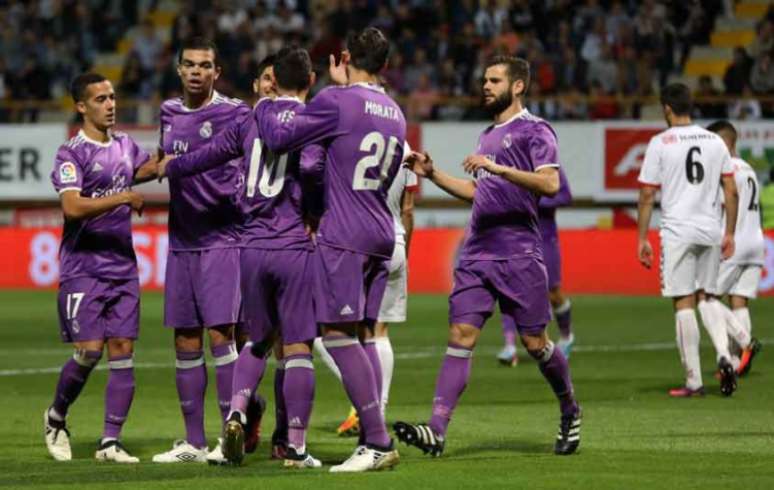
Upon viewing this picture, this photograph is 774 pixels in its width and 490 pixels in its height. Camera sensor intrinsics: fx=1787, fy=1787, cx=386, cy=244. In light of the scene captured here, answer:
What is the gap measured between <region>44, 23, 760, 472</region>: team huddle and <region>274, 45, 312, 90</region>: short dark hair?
0.04 ft

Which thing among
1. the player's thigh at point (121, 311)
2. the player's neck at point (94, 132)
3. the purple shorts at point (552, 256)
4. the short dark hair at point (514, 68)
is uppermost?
the short dark hair at point (514, 68)

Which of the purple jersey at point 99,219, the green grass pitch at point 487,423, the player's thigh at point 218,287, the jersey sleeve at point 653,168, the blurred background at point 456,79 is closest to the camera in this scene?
the green grass pitch at point 487,423

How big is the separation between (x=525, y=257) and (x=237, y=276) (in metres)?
1.73

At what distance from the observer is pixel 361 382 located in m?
9.55

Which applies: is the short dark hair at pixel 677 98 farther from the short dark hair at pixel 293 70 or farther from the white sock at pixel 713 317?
the short dark hair at pixel 293 70

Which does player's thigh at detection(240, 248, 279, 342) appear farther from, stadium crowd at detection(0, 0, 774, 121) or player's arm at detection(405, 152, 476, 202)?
stadium crowd at detection(0, 0, 774, 121)

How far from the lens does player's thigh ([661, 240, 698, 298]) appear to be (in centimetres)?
1422

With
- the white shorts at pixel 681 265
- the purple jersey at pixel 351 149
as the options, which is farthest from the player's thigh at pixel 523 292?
the white shorts at pixel 681 265

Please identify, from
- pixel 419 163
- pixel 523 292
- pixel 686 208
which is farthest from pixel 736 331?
pixel 419 163

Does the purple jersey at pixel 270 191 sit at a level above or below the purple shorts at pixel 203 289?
above

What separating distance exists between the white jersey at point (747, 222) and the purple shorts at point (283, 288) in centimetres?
749

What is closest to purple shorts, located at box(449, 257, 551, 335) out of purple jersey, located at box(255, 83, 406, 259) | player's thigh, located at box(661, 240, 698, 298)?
purple jersey, located at box(255, 83, 406, 259)

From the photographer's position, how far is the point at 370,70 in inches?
378

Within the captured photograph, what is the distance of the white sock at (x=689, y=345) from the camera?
14.1 m
